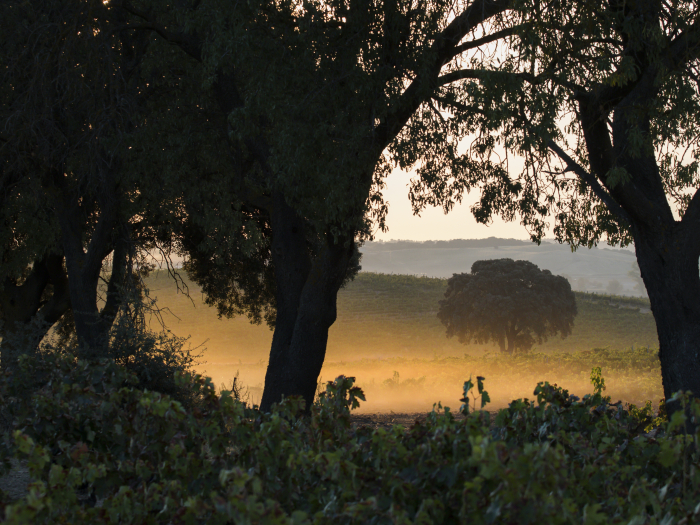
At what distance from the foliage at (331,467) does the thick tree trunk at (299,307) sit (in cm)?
689

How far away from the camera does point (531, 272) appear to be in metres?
44.0

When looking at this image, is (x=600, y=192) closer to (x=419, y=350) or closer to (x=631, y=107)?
(x=631, y=107)

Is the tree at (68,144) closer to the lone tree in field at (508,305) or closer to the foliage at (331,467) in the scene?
the foliage at (331,467)

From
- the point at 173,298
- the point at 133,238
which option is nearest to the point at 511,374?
the point at 133,238

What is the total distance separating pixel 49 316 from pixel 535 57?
619 inches

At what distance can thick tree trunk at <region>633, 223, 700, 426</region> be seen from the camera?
31.2 ft

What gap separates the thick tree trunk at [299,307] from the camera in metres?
11.3

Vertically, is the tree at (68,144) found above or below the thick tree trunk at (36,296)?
above

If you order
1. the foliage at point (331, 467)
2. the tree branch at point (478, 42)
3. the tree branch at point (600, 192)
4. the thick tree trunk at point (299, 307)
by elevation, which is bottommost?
the foliage at point (331, 467)

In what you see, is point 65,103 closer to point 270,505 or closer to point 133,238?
point 133,238

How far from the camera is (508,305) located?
41438mm

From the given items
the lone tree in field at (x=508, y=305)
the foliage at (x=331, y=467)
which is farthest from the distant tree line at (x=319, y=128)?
the lone tree in field at (x=508, y=305)

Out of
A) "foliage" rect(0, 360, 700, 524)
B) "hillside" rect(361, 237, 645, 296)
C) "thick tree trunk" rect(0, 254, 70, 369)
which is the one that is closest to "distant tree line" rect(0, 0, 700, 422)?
"thick tree trunk" rect(0, 254, 70, 369)

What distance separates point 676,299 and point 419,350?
4520 cm
